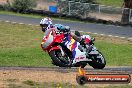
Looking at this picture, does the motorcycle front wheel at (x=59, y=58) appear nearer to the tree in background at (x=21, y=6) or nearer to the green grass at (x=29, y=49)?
the green grass at (x=29, y=49)

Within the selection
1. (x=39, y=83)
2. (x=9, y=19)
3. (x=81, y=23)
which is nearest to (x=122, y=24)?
(x=81, y=23)

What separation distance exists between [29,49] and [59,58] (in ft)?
34.3

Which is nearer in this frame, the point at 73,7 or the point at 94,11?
the point at 94,11

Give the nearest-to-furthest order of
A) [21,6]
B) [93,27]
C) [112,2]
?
[93,27] → [21,6] → [112,2]

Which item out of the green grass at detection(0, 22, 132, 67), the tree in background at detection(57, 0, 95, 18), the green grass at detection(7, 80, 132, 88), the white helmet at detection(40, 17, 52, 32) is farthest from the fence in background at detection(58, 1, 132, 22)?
the green grass at detection(7, 80, 132, 88)

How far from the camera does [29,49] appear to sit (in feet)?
80.6

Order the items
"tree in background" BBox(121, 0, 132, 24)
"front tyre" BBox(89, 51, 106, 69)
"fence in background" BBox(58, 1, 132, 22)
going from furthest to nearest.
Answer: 1. "fence in background" BBox(58, 1, 132, 22)
2. "tree in background" BBox(121, 0, 132, 24)
3. "front tyre" BBox(89, 51, 106, 69)

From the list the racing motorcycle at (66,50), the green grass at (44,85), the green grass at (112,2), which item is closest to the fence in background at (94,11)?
Result: the green grass at (112,2)

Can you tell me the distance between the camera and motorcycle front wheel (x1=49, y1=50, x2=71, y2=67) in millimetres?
14211

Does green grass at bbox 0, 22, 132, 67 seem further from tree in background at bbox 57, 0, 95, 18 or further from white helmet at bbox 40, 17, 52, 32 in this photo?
tree in background at bbox 57, 0, 95, 18

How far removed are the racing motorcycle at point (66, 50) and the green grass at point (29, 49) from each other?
5224 mm

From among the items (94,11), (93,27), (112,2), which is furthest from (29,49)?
(112,2)

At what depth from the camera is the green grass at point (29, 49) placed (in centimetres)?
2070

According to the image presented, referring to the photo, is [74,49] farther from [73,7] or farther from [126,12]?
[73,7]
